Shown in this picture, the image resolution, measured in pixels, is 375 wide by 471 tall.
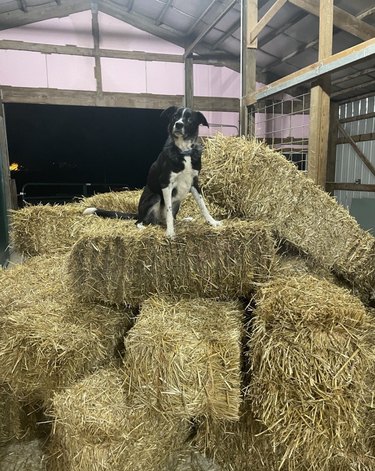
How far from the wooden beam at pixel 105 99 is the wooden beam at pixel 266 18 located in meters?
1.85

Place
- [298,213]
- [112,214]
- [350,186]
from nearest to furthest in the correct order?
[298,213], [112,214], [350,186]

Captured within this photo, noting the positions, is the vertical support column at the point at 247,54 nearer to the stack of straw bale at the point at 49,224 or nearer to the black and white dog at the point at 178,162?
the stack of straw bale at the point at 49,224

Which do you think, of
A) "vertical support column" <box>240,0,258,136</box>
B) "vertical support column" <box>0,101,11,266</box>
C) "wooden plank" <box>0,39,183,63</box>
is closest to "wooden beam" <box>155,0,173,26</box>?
"wooden plank" <box>0,39,183,63</box>

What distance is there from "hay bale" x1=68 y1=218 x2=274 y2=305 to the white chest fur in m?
0.21

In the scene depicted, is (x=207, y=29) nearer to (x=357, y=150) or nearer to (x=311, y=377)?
(x=357, y=150)

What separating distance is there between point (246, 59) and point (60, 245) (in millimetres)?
2935

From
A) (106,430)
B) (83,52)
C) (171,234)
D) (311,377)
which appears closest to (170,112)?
(171,234)

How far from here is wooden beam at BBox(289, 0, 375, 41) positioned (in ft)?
10.3

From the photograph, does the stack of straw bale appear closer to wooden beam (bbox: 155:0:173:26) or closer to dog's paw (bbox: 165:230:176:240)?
dog's paw (bbox: 165:230:176:240)

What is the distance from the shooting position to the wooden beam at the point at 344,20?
3148 mm

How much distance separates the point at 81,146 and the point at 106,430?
8.68 metres

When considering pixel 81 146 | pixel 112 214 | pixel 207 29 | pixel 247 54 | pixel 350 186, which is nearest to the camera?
pixel 112 214

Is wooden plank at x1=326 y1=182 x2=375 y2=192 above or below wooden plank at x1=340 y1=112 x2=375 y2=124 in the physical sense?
below

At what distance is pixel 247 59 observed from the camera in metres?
3.91
